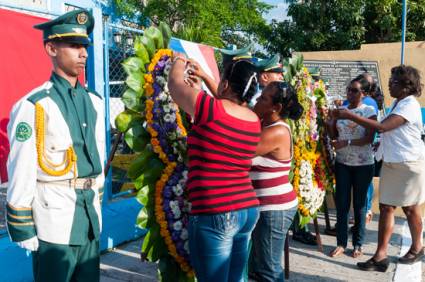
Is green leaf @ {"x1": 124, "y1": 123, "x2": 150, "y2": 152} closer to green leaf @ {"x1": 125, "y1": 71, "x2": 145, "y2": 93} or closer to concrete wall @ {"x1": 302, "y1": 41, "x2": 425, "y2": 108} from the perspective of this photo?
green leaf @ {"x1": 125, "y1": 71, "x2": 145, "y2": 93}

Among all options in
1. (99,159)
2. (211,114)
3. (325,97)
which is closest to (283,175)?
(211,114)

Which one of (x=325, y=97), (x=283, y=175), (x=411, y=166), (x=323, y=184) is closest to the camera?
(x=283, y=175)

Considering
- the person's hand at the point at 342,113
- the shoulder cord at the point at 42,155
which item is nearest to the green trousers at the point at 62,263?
the shoulder cord at the point at 42,155

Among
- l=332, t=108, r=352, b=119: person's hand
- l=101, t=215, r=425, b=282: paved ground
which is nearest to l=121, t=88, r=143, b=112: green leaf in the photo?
l=101, t=215, r=425, b=282: paved ground

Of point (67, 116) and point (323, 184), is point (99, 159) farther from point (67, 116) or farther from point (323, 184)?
point (323, 184)

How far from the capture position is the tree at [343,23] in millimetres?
14430

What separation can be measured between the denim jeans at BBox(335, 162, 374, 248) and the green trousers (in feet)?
9.58

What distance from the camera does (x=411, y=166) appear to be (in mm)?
4031

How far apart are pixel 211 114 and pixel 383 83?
356 inches

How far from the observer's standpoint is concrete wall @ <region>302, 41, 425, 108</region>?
10.1 metres

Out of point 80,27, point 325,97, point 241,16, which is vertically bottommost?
point 325,97

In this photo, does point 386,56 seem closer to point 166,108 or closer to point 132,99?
point 166,108

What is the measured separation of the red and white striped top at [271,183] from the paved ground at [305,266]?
1.60 meters

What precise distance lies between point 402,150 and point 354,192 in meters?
0.71
